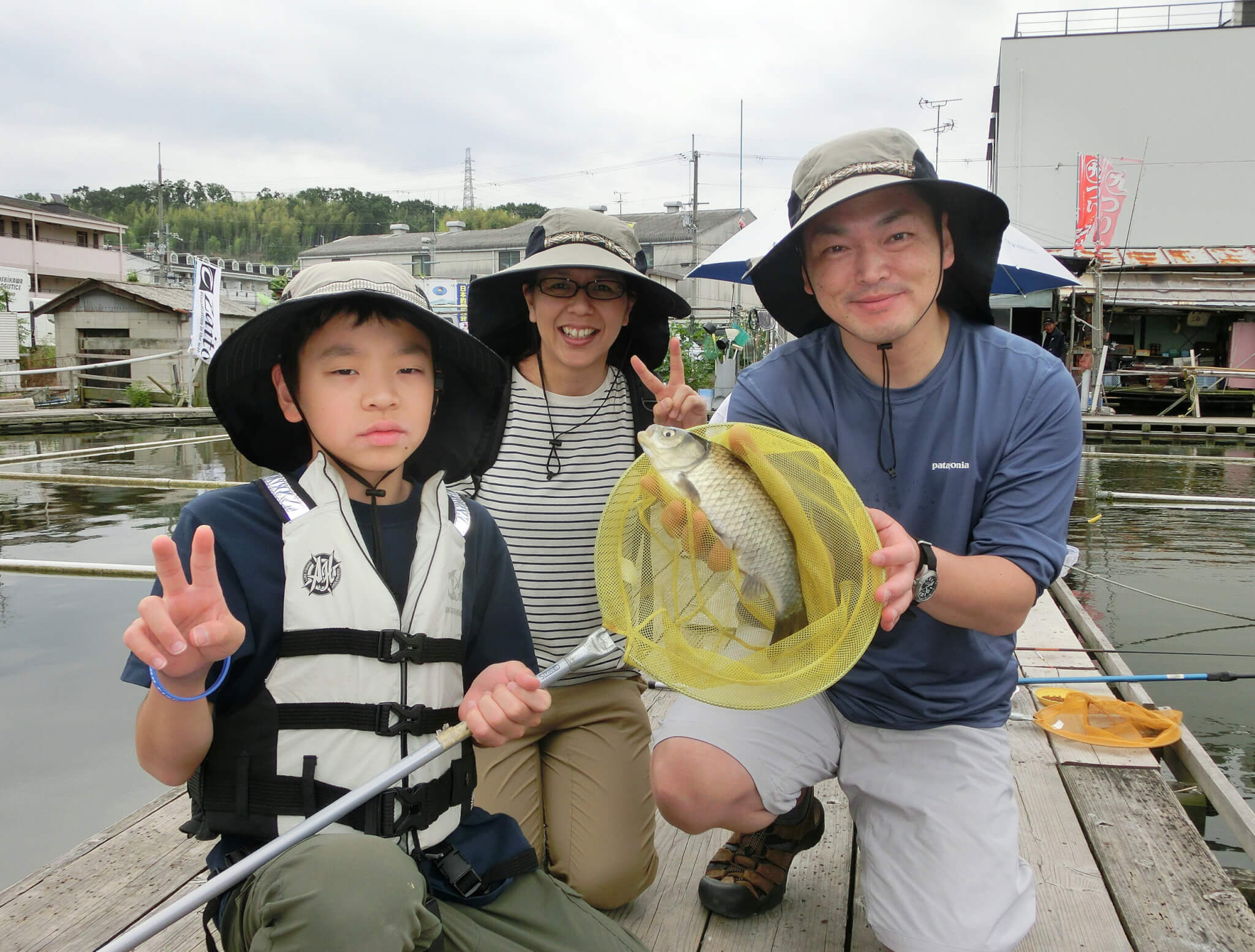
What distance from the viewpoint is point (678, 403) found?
2939mm

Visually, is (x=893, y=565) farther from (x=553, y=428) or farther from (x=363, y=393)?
(x=553, y=428)

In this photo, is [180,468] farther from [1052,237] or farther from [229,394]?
[1052,237]

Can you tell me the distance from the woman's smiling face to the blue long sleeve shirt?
95 cm

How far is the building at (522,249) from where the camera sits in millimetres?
44125

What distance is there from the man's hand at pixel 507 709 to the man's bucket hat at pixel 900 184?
153 centimetres

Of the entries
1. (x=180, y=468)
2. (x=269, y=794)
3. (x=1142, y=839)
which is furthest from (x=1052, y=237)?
(x=269, y=794)

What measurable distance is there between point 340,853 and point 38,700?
4276 mm

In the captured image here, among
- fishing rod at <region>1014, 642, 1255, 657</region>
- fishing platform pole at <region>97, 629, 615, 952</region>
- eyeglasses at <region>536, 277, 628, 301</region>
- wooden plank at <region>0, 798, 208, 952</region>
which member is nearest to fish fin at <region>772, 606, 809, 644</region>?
fishing platform pole at <region>97, 629, 615, 952</region>

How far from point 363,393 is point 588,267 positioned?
122 centimetres

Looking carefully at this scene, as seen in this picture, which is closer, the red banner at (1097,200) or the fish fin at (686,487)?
the fish fin at (686,487)

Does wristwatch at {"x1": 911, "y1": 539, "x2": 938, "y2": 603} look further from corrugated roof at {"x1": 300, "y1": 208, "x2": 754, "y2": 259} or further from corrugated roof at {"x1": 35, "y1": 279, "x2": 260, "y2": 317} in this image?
corrugated roof at {"x1": 300, "y1": 208, "x2": 754, "y2": 259}

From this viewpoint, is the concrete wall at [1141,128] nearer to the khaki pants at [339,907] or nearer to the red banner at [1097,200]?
→ the red banner at [1097,200]

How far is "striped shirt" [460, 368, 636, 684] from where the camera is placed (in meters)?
3.13

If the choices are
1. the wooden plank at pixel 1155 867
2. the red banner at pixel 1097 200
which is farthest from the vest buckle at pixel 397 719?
the red banner at pixel 1097 200
